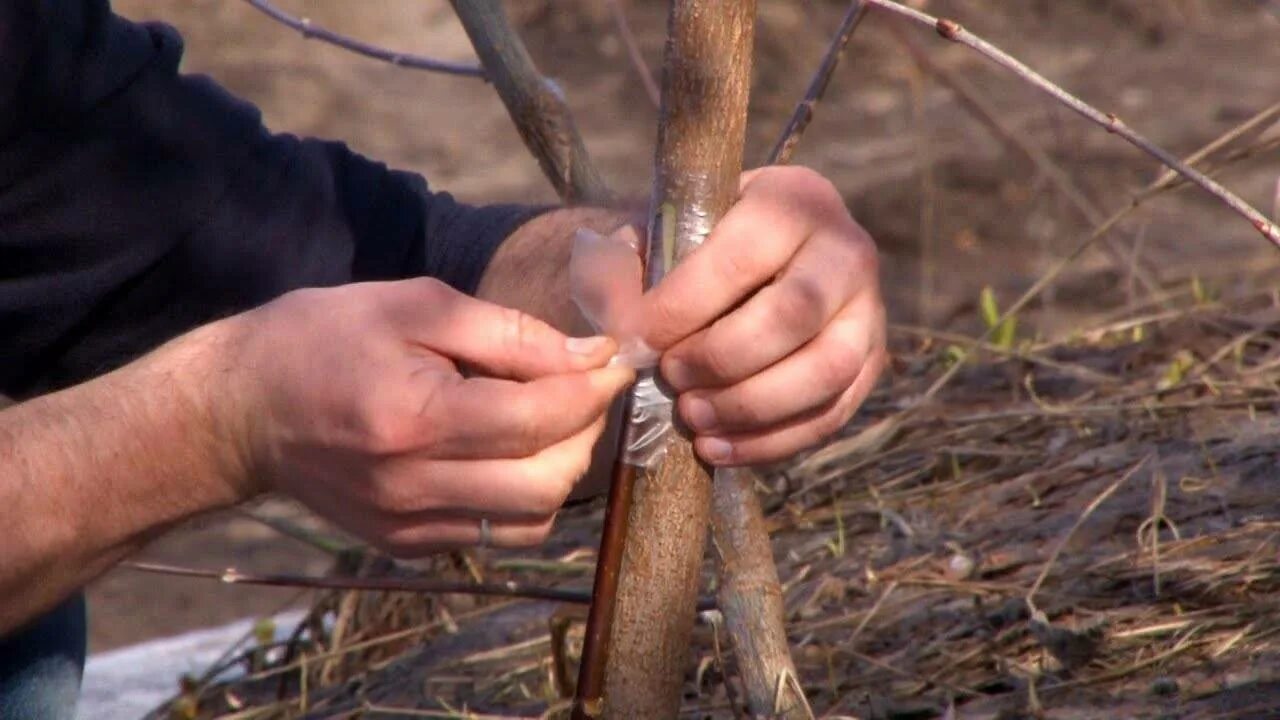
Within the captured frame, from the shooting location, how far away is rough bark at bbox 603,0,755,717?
1507mm

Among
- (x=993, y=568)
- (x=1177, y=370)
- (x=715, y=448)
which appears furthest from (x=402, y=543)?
(x=1177, y=370)

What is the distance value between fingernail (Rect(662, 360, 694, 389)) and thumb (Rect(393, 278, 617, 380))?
0.09 m

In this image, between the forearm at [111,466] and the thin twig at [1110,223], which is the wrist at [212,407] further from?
the thin twig at [1110,223]

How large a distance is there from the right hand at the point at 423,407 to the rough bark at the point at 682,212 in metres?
0.14

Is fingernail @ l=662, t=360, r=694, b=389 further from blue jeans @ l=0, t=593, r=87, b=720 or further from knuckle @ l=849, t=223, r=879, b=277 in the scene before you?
blue jeans @ l=0, t=593, r=87, b=720

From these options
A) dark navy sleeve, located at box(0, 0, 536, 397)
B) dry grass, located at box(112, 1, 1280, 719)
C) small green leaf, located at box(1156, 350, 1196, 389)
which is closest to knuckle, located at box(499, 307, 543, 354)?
dry grass, located at box(112, 1, 1280, 719)

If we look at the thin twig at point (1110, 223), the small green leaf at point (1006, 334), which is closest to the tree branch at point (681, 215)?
the thin twig at point (1110, 223)

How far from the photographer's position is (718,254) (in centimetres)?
141

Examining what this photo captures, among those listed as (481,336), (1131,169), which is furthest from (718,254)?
(1131,169)

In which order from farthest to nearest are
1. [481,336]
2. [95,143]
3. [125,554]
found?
[95,143] < [125,554] < [481,336]

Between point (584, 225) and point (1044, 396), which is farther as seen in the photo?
point (1044, 396)

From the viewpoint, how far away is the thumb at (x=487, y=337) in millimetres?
1363

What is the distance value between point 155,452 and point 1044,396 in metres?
1.72

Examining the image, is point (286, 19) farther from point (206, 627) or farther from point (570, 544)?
point (206, 627)
